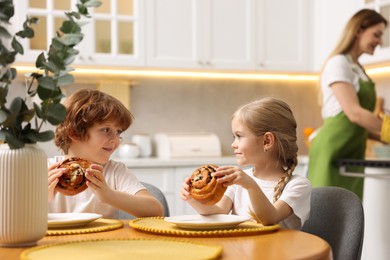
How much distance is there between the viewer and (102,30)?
165 inches

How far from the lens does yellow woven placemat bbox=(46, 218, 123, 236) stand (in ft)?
4.78

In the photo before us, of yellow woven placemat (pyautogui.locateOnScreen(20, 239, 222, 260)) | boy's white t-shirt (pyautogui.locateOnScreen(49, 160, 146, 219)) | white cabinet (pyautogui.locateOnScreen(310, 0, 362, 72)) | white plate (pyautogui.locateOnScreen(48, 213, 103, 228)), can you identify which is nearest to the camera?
yellow woven placemat (pyautogui.locateOnScreen(20, 239, 222, 260))

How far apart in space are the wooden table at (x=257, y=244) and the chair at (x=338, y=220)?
24cm

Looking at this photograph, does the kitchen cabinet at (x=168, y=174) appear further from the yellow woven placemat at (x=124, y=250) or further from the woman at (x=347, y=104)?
the yellow woven placemat at (x=124, y=250)

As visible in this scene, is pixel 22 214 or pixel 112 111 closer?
pixel 22 214

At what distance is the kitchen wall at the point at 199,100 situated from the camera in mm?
4504

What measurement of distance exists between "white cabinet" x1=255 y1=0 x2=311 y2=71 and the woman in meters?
1.21

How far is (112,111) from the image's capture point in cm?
197

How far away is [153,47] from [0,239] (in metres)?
3.01

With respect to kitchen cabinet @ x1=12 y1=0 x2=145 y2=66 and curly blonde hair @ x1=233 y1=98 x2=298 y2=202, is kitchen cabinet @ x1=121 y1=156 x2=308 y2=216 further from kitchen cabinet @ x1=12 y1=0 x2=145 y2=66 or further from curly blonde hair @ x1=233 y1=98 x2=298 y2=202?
curly blonde hair @ x1=233 y1=98 x2=298 y2=202

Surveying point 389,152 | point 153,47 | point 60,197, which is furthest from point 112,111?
point 153,47

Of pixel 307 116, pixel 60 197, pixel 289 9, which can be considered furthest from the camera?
pixel 307 116

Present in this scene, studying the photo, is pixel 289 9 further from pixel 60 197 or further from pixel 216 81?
pixel 60 197

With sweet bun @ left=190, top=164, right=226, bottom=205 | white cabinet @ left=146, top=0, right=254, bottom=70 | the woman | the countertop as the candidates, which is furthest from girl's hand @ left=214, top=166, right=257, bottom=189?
white cabinet @ left=146, top=0, right=254, bottom=70
